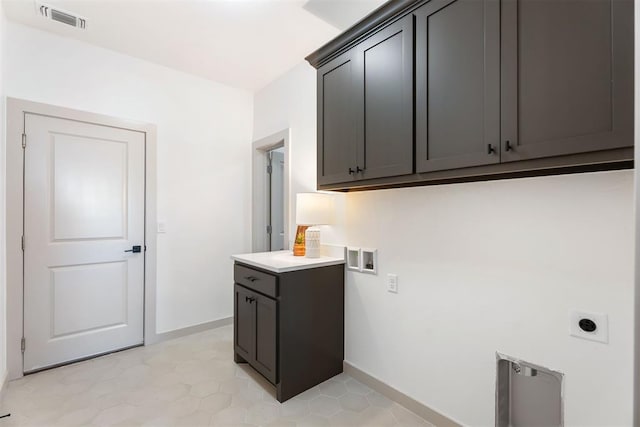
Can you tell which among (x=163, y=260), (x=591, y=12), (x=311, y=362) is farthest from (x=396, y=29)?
(x=163, y=260)

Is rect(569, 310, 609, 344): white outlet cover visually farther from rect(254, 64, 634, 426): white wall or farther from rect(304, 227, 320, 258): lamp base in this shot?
rect(304, 227, 320, 258): lamp base

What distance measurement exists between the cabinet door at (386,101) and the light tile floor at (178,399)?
4.91ft

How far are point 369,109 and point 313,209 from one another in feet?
2.88

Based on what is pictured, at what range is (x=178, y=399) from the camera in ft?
6.86

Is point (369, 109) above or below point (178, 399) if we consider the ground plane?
above

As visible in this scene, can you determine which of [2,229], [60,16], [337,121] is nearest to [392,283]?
[337,121]

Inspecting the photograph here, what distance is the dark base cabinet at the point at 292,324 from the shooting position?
2.08 meters

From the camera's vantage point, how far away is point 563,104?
1128mm

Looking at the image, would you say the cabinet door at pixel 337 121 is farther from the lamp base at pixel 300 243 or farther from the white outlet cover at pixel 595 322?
the white outlet cover at pixel 595 322

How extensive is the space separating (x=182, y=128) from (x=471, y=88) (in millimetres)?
2804

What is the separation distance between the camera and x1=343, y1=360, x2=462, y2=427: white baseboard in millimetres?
1812

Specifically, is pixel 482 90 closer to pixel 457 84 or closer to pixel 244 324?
pixel 457 84

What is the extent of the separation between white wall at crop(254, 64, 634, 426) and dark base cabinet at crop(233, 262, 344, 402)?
0.15m

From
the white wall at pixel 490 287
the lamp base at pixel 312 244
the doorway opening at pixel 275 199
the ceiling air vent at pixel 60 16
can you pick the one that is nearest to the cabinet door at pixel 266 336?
the lamp base at pixel 312 244
